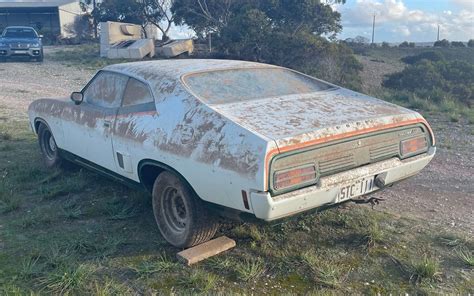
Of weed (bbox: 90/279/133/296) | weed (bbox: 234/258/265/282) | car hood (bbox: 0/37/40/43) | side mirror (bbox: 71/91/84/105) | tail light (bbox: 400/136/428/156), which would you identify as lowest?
weed (bbox: 90/279/133/296)

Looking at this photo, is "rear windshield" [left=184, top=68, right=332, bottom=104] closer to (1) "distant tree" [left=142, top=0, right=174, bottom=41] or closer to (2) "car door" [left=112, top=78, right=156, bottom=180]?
(2) "car door" [left=112, top=78, right=156, bottom=180]

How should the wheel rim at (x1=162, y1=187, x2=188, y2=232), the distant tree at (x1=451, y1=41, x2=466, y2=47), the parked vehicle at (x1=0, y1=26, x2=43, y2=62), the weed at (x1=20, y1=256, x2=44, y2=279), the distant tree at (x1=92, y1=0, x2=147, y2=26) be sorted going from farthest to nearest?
the distant tree at (x1=451, y1=41, x2=466, y2=47) < the distant tree at (x1=92, y1=0, x2=147, y2=26) < the parked vehicle at (x1=0, y1=26, x2=43, y2=62) < the wheel rim at (x1=162, y1=187, x2=188, y2=232) < the weed at (x1=20, y1=256, x2=44, y2=279)

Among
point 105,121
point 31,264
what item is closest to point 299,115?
point 105,121

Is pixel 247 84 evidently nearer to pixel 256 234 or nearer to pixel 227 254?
pixel 256 234

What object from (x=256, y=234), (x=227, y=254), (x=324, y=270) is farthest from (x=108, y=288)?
(x=324, y=270)

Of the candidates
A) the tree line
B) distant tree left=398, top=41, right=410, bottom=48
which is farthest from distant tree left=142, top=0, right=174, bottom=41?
distant tree left=398, top=41, right=410, bottom=48

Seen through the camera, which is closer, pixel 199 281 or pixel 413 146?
pixel 199 281

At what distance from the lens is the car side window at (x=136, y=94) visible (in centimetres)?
394

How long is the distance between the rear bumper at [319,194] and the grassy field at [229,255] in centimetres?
42

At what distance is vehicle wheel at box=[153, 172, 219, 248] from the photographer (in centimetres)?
338

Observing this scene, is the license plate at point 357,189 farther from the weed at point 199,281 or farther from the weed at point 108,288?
the weed at point 108,288

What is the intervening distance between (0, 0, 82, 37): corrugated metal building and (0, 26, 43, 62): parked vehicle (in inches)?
872

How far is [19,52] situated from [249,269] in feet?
69.9

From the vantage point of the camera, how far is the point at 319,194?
119 inches
